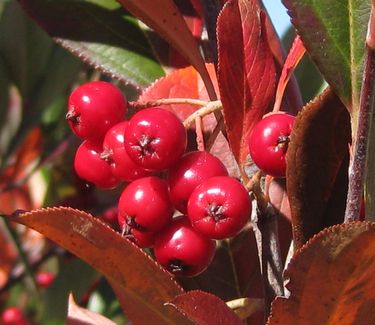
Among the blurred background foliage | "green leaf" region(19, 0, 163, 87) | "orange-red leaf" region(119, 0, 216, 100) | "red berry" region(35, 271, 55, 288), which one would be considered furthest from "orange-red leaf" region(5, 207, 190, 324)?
"red berry" region(35, 271, 55, 288)

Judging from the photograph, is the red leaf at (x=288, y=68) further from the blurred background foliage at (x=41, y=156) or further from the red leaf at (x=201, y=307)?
the blurred background foliage at (x=41, y=156)

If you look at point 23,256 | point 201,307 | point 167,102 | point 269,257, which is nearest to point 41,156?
point 23,256

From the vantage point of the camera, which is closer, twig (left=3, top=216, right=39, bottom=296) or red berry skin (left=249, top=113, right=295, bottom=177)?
red berry skin (left=249, top=113, right=295, bottom=177)

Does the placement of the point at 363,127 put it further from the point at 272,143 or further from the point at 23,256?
the point at 23,256

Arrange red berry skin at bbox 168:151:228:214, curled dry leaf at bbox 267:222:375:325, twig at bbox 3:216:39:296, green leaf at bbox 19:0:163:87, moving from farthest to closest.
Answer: twig at bbox 3:216:39:296
green leaf at bbox 19:0:163:87
red berry skin at bbox 168:151:228:214
curled dry leaf at bbox 267:222:375:325

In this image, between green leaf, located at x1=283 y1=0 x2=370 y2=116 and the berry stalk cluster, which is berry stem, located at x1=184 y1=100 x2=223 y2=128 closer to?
the berry stalk cluster

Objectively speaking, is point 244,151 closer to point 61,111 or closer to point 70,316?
point 70,316
